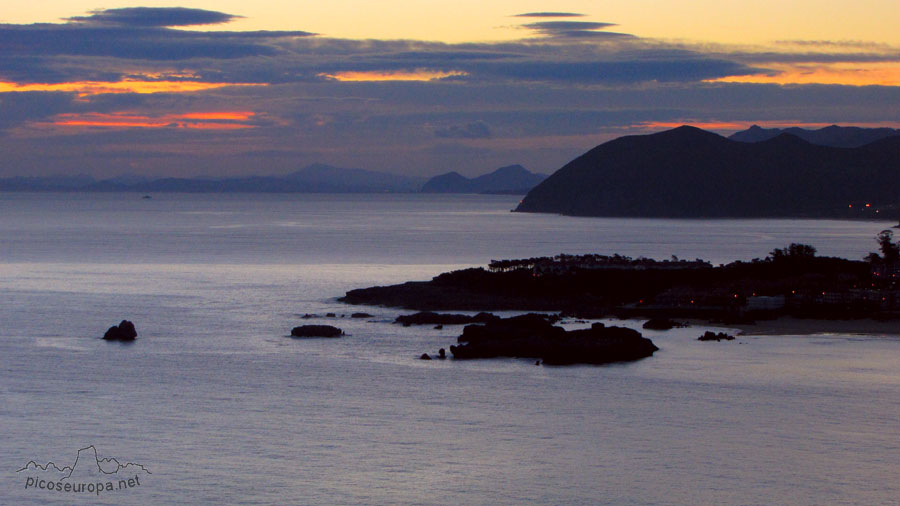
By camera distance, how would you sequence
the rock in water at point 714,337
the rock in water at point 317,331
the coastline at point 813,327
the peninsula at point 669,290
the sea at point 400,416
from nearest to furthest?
the sea at point 400,416, the rock in water at point 317,331, the rock in water at point 714,337, the coastline at point 813,327, the peninsula at point 669,290

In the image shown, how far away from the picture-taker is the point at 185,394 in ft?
116

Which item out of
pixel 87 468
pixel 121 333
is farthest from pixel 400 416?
pixel 121 333

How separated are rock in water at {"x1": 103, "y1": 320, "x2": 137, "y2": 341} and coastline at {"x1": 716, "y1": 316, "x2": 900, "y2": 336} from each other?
1041 inches

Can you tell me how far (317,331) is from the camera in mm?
48219

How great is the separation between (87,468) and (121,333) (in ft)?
70.5

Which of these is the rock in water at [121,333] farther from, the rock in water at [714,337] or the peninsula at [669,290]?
the rock in water at [714,337]

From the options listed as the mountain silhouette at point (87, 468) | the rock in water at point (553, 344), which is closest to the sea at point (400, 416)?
the mountain silhouette at point (87, 468)

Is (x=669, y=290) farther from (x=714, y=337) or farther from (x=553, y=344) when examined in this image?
(x=553, y=344)

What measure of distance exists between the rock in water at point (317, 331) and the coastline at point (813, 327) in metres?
18.0

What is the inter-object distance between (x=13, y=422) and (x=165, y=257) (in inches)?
2746

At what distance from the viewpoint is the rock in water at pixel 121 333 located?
4700cm

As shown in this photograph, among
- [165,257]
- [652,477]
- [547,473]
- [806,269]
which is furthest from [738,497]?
[165,257]

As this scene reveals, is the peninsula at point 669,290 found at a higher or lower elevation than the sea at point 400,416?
higher

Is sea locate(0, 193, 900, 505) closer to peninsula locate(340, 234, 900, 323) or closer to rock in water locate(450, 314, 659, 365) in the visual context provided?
rock in water locate(450, 314, 659, 365)
